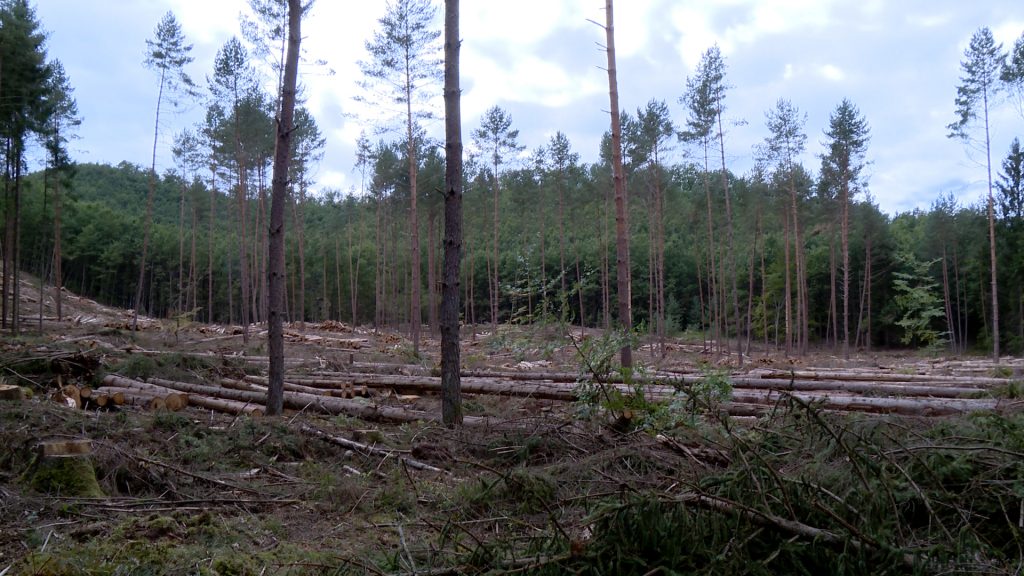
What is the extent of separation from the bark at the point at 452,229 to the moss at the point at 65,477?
13.2 feet

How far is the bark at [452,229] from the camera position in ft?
26.5

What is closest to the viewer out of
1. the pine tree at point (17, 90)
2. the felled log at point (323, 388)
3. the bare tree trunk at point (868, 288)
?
the felled log at point (323, 388)

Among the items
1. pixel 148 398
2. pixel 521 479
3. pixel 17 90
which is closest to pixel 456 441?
pixel 521 479

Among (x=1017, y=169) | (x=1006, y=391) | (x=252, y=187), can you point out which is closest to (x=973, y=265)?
(x=1017, y=169)

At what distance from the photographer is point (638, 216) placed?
143 ft

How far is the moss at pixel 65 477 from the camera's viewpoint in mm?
4848

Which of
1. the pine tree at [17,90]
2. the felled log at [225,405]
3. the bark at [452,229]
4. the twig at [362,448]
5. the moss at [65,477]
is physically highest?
the pine tree at [17,90]

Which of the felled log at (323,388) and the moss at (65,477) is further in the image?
the felled log at (323,388)

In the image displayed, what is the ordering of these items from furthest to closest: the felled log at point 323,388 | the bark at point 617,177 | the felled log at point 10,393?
the bark at point 617,177 < the felled log at point 323,388 < the felled log at point 10,393

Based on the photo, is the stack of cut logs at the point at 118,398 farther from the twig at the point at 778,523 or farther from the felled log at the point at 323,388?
the twig at the point at 778,523

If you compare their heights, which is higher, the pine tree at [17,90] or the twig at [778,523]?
the pine tree at [17,90]

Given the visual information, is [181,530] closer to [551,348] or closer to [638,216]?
[551,348]

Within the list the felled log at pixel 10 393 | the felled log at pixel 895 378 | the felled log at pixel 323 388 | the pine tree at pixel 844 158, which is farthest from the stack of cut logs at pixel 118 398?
the pine tree at pixel 844 158

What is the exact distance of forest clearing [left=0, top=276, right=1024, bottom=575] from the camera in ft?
8.80
